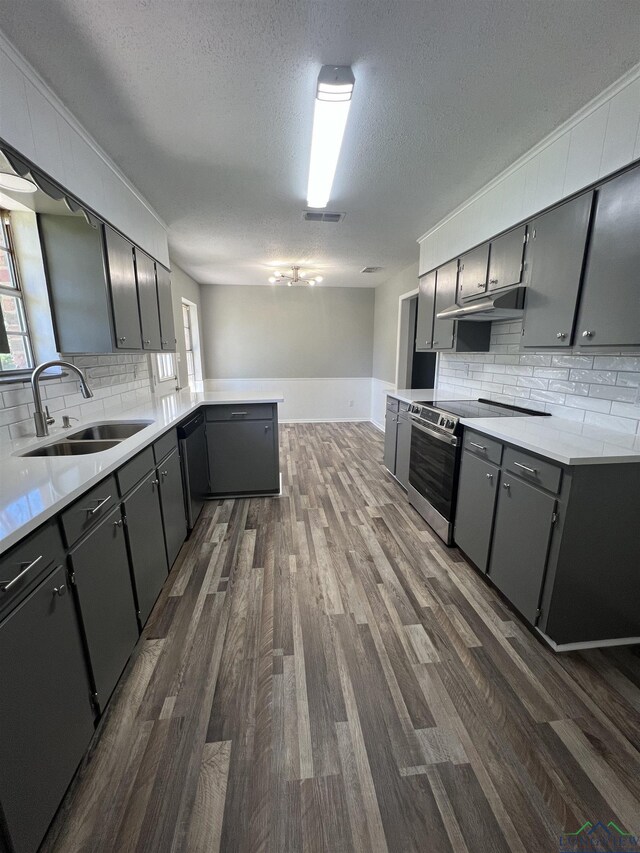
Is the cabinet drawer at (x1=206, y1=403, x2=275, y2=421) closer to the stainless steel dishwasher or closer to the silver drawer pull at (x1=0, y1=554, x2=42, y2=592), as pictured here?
the stainless steel dishwasher

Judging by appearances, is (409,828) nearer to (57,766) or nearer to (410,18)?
(57,766)

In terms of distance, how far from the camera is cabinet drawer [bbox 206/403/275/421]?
2988mm

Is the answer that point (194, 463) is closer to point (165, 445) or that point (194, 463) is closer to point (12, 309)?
point (165, 445)

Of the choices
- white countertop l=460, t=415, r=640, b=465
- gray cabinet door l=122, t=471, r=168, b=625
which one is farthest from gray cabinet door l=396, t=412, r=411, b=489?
gray cabinet door l=122, t=471, r=168, b=625

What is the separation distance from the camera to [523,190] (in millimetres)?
2150

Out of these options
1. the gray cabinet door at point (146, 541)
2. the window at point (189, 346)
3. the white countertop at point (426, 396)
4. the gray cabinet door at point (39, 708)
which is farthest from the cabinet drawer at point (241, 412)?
the window at point (189, 346)

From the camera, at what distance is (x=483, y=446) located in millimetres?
2002

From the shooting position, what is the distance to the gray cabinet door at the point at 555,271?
1752 millimetres

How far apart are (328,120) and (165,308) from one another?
223 cm

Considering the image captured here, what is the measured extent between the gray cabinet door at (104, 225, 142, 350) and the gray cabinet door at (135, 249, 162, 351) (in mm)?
93

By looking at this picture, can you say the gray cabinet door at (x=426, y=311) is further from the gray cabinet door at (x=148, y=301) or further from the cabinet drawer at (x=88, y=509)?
the cabinet drawer at (x=88, y=509)

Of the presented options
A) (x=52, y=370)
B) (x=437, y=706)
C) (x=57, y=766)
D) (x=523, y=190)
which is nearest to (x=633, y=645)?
(x=437, y=706)

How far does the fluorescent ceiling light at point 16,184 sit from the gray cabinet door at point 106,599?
154 centimetres

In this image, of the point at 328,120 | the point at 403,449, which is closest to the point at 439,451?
the point at 403,449
